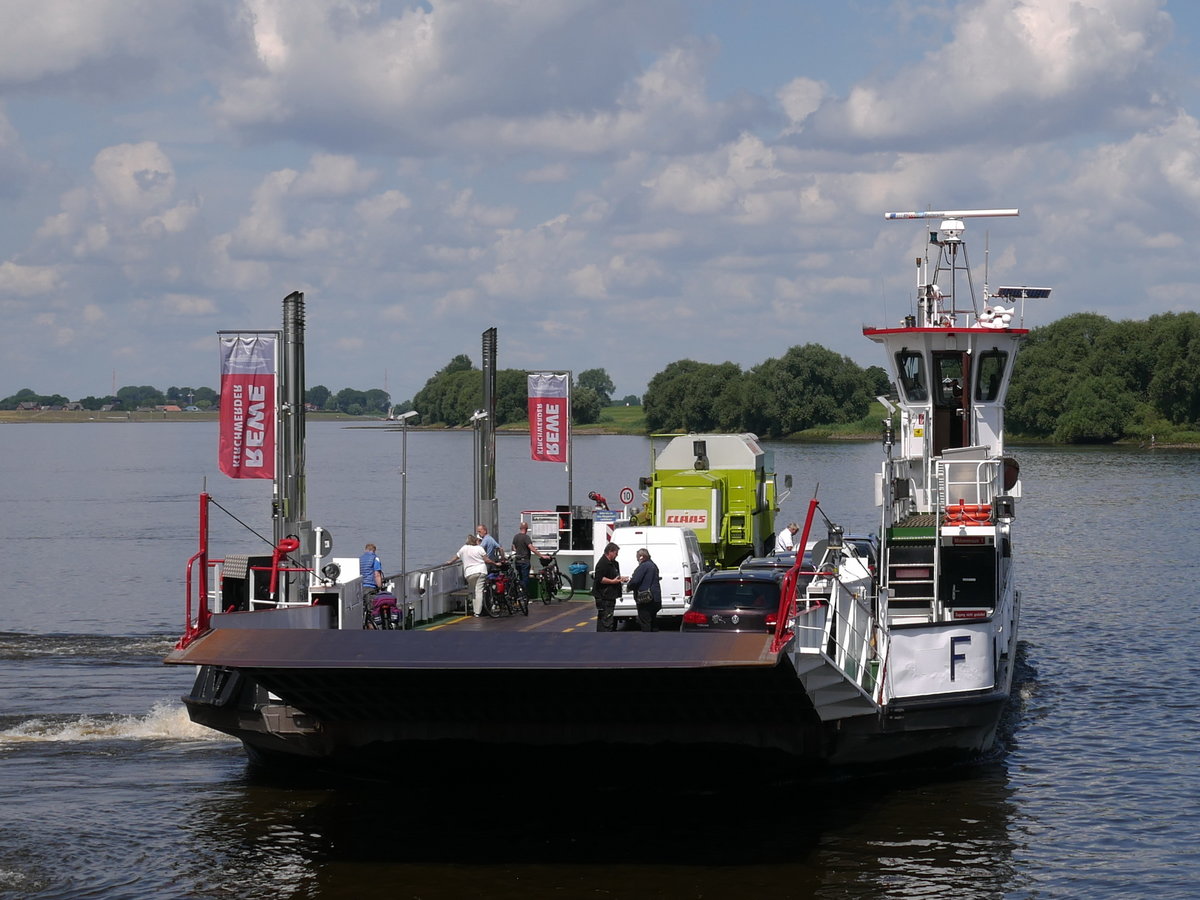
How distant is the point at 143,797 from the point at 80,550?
1523 inches

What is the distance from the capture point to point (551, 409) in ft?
121

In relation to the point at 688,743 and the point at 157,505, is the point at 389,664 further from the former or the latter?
the point at 157,505

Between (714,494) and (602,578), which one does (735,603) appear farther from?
(714,494)

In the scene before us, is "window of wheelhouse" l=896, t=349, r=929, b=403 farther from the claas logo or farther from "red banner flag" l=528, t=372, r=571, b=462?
"red banner flag" l=528, t=372, r=571, b=462

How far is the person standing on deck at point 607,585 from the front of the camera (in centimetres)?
2411

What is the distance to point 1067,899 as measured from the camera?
16.2 meters

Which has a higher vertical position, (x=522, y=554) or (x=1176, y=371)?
(x=1176, y=371)

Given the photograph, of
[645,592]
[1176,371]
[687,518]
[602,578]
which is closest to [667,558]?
[602,578]

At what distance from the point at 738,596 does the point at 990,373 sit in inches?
364

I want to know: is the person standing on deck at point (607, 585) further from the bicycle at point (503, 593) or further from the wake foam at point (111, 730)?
the wake foam at point (111, 730)

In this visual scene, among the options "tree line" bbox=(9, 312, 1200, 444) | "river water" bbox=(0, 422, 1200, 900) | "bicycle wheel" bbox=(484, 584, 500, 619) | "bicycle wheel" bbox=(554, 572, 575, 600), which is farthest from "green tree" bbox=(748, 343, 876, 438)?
"bicycle wheel" bbox=(484, 584, 500, 619)

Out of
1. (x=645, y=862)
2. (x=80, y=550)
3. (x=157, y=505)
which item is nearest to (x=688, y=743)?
(x=645, y=862)

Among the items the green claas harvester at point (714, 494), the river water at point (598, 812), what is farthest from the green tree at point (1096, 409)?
→ the river water at point (598, 812)

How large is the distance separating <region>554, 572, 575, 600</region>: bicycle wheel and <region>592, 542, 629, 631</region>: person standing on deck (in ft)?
20.9
